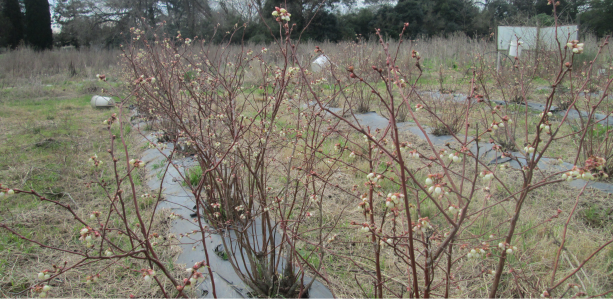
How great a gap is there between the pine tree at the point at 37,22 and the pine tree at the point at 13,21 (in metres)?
0.36

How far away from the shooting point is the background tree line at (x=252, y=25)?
61.2 feet

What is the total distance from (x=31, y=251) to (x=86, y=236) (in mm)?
2211

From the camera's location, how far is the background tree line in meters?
18.7

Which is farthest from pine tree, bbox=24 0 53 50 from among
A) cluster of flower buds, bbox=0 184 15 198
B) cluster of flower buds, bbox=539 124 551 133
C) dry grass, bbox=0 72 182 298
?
cluster of flower buds, bbox=539 124 551 133

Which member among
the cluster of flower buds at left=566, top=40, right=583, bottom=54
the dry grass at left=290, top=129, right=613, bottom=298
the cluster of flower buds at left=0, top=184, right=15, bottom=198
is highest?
the cluster of flower buds at left=566, top=40, right=583, bottom=54

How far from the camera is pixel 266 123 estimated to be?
185 cm

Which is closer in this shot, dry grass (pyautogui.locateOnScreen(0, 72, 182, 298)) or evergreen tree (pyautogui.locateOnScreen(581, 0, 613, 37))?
dry grass (pyautogui.locateOnScreen(0, 72, 182, 298))

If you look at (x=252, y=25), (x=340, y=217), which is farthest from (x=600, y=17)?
(x=340, y=217)

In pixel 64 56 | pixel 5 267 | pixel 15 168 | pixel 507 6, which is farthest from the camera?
pixel 507 6

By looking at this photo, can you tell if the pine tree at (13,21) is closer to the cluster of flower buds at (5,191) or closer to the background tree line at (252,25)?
the background tree line at (252,25)

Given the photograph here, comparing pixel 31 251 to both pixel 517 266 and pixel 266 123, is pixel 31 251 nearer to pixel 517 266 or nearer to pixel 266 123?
pixel 266 123

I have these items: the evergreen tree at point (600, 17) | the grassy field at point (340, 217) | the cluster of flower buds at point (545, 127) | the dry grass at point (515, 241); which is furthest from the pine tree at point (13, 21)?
the evergreen tree at point (600, 17)

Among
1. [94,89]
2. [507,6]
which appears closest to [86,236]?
[94,89]

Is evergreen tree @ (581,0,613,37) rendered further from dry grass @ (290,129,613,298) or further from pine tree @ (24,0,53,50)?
pine tree @ (24,0,53,50)
